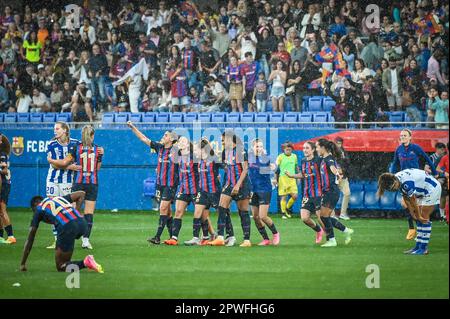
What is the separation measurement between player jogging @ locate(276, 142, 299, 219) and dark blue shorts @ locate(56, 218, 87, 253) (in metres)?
11.0

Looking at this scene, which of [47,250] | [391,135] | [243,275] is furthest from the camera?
[391,135]

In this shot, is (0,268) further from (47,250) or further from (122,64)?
(122,64)

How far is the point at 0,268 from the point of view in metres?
14.8

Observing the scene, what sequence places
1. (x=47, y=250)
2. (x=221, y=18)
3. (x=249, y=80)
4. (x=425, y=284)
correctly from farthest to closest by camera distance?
Answer: 1. (x=221, y=18)
2. (x=249, y=80)
3. (x=47, y=250)
4. (x=425, y=284)

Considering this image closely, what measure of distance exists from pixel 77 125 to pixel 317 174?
10778 mm

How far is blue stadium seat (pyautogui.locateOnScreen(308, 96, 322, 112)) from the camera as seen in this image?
2558 centimetres

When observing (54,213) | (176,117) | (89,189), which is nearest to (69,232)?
(54,213)

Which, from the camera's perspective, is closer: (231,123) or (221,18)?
(231,123)

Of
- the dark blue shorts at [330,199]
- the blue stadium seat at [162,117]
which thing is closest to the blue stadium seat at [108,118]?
the blue stadium seat at [162,117]

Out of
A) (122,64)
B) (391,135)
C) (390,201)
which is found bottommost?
(390,201)

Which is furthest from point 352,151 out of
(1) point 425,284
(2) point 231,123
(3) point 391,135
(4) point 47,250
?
(1) point 425,284

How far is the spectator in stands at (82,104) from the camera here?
2761 cm

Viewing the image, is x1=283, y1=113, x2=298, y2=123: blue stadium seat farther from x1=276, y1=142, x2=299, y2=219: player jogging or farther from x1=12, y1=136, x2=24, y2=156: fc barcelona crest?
x1=12, y1=136, x2=24, y2=156: fc barcelona crest

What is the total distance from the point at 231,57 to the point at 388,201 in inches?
218
